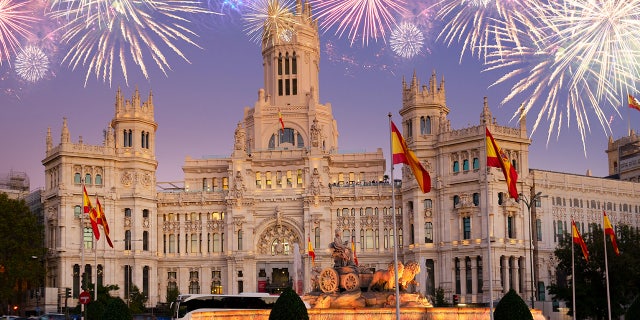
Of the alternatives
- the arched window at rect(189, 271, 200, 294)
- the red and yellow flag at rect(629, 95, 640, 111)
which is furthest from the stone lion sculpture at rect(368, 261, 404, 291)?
the arched window at rect(189, 271, 200, 294)

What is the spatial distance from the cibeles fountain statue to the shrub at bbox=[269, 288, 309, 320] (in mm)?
12929

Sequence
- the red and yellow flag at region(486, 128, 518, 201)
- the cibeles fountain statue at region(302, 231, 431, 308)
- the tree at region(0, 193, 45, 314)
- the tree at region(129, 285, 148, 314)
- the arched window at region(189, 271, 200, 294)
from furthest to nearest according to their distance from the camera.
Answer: the arched window at region(189, 271, 200, 294) < the tree at region(0, 193, 45, 314) < the tree at region(129, 285, 148, 314) < the cibeles fountain statue at region(302, 231, 431, 308) < the red and yellow flag at region(486, 128, 518, 201)

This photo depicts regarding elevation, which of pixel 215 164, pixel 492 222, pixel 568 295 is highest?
pixel 215 164

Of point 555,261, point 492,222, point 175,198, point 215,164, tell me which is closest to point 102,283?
point 175,198

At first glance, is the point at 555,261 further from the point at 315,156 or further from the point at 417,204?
the point at 315,156

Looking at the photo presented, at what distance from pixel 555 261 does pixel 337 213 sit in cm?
2848

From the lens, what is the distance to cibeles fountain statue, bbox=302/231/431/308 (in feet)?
215

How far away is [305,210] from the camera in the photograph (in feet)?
414

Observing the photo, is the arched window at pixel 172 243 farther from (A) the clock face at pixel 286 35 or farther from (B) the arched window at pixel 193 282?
(A) the clock face at pixel 286 35

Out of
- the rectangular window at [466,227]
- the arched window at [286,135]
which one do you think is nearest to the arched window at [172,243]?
the arched window at [286,135]

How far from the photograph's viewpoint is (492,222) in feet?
374

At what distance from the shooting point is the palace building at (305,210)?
116875 mm

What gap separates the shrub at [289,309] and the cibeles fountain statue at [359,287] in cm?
1293

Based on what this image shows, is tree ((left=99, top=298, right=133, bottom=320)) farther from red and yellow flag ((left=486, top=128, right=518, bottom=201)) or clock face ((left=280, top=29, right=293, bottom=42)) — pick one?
clock face ((left=280, top=29, right=293, bottom=42))
